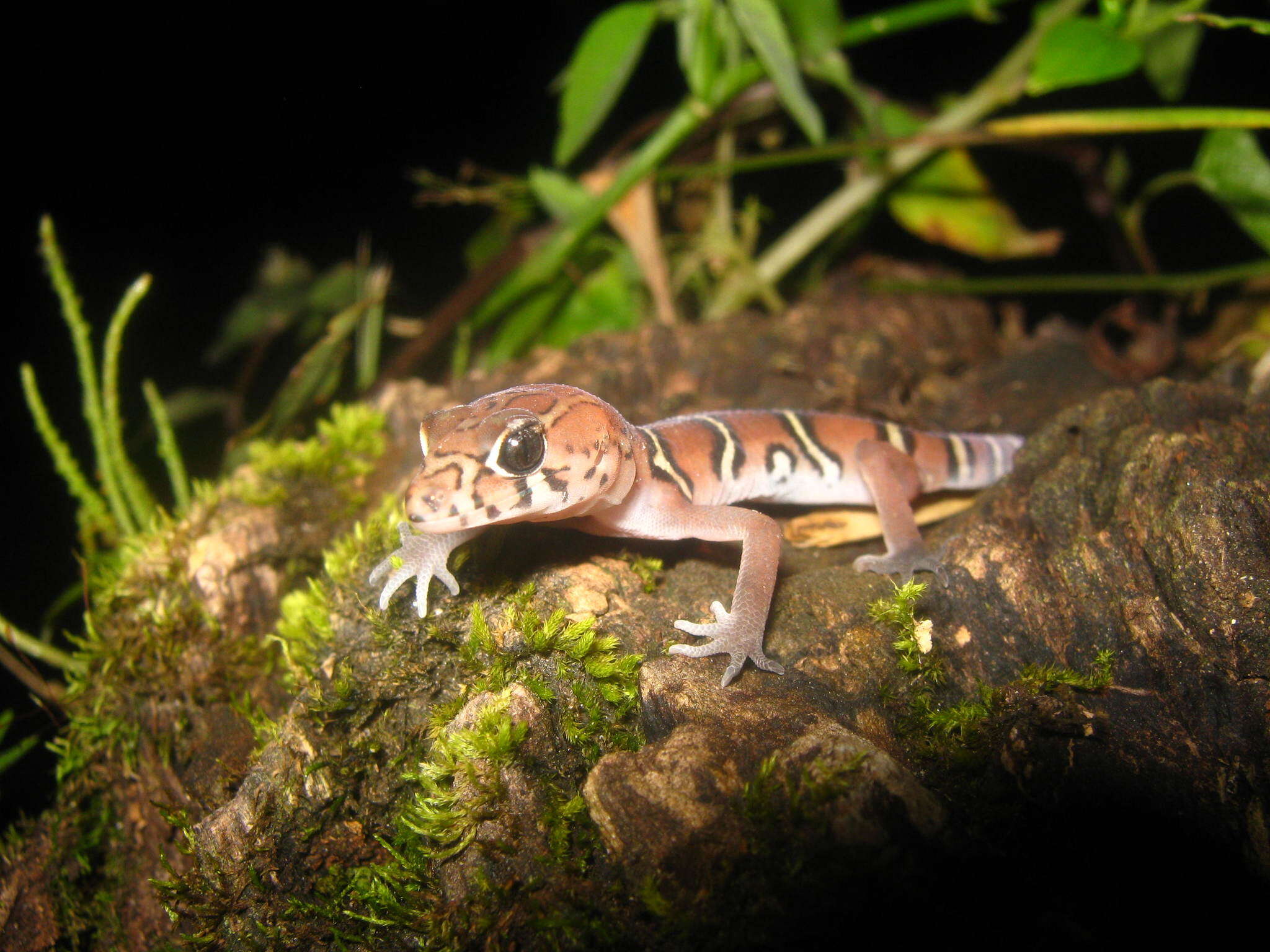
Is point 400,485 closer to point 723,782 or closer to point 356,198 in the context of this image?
point 356,198

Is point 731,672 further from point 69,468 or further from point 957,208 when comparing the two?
point 957,208

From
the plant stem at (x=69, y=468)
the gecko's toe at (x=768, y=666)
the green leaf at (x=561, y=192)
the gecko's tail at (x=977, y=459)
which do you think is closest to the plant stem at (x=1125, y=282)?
the gecko's tail at (x=977, y=459)

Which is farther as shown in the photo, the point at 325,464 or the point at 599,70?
the point at 599,70

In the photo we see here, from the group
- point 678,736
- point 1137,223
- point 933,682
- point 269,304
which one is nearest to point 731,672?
point 678,736

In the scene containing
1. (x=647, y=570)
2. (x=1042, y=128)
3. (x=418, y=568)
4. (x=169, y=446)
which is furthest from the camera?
(x=1042, y=128)

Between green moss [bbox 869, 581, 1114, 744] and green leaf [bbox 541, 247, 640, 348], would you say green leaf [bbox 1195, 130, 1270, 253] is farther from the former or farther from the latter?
green leaf [bbox 541, 247, 640, 348]

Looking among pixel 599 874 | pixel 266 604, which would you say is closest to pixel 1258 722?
pixel 599 874
